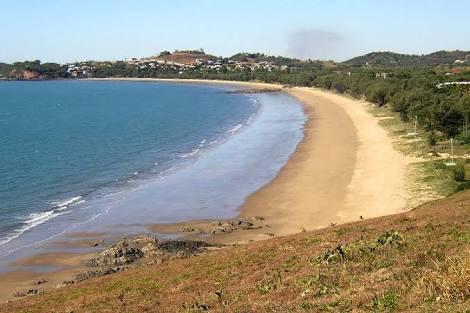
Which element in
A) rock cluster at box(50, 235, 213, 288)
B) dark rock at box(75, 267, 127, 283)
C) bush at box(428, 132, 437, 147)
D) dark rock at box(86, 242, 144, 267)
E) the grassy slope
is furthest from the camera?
bush at box(428, 132, 437, 147)

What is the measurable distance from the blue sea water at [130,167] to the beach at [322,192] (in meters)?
1.90

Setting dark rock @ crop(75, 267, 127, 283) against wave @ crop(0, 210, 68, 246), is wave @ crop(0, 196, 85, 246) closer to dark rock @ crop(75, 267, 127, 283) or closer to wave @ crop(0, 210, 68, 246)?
wave @ crop(0, 210, 68, 246)

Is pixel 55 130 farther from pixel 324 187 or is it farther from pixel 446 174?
pixel 446 174

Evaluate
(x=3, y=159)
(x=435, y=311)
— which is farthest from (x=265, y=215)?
(x=3, y=159)

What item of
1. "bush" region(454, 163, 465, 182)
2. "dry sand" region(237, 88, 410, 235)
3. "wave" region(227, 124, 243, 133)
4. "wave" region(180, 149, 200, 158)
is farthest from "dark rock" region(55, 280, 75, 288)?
"wave" region(227, 124, 243, 133)

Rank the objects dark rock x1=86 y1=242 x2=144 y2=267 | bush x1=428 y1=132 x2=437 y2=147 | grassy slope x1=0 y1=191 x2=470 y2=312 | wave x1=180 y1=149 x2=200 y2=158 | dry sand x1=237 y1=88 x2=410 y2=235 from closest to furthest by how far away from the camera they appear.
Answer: grassy slope x1=0 y1=191 x2=470 y2=312, dark rock x1=86 y1=242 x2=144 y2=267, dry sand x1=237 y1=88 x2=410 y2=235, bush x1=428 y1=132 x2=437 y2=147, wave x1=180 y1=149 x2=200 y2=158

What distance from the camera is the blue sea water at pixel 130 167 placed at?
3616cm

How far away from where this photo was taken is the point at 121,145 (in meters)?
69.1

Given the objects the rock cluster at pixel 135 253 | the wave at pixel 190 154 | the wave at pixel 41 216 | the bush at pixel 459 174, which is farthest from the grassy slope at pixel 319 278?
the wave at pixel 190 154

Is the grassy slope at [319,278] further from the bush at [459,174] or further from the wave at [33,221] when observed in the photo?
the bush at [459,174]

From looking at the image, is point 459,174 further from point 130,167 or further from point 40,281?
point 130,167

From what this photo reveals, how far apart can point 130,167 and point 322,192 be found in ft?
70.0

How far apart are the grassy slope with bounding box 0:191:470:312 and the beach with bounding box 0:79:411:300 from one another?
306 inches

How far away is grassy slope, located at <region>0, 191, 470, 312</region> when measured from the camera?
11.2m
